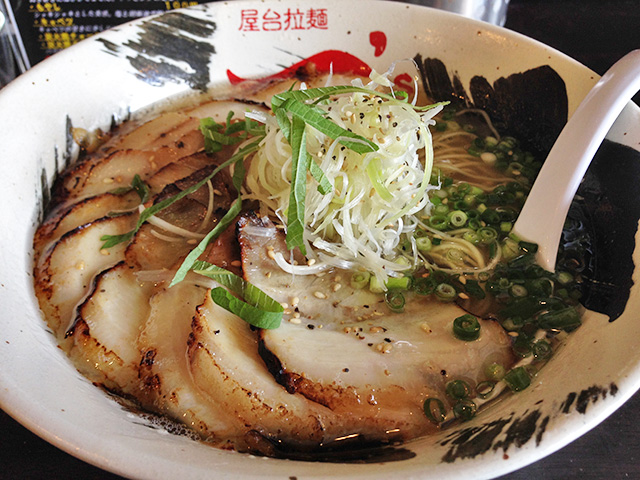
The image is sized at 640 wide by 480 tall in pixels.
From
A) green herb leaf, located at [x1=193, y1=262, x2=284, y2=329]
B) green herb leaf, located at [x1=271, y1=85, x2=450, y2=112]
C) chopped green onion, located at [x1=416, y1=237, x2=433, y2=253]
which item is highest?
green herb leaf, located at [x1=271, y1=85, x2=450, y2=112]

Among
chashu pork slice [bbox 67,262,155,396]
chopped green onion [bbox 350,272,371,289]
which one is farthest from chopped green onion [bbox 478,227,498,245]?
chashu pork slice [bbox 67,262,155,396]

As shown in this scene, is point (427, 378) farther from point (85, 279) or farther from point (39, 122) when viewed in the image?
point (39, 122)

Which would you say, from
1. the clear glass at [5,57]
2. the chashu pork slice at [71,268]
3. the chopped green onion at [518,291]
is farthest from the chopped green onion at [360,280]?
the clear glass at [5,57]

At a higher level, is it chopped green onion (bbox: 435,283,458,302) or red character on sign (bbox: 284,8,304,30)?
red character on sign (bbox: 284,8,304,30)

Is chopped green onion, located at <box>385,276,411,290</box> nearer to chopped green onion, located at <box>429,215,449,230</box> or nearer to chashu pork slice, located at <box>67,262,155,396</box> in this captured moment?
chopped green onion, located at <box>429,215,449,230</box>

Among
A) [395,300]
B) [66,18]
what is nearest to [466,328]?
[395,300]

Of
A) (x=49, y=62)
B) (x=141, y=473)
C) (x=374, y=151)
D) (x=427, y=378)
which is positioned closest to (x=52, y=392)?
(x=141, y=473)
